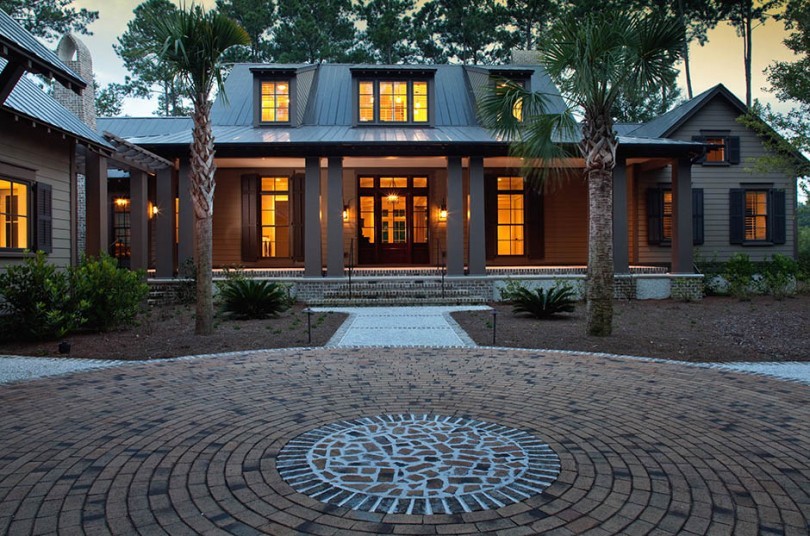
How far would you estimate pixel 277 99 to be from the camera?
53.4 ft

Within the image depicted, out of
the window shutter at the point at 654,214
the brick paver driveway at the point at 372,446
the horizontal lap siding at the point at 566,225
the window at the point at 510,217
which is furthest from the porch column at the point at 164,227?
the window shutter at the point at 654,214

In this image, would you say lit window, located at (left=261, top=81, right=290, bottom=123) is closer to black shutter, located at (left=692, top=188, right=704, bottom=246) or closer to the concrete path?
the concrete path

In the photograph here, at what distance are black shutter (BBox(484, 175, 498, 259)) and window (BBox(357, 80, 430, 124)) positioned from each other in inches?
110

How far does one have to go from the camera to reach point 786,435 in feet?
12.7

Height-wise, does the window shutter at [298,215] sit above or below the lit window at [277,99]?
below

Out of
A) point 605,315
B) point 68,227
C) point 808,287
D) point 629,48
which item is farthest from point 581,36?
point 808,287

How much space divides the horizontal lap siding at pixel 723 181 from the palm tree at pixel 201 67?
1489 cm

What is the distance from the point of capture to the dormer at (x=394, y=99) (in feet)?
53.1

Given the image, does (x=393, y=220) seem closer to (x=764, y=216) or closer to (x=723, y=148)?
(x=723, y=148)

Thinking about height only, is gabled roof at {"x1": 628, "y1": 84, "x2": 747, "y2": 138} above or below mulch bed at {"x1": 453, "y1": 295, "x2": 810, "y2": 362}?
above

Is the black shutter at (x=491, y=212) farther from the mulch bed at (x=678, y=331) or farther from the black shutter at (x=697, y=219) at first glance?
the black shutter at (x=697, y=219)

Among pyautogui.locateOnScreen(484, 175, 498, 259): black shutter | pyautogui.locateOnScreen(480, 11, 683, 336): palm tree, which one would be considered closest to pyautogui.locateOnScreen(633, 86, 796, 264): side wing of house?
pyautogui.locateOnScreen(484, 175, 498, 259): black shutter

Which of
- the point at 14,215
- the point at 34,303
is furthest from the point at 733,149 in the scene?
the point at 14,215

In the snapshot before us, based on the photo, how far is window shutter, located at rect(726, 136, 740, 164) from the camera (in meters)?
17.7
